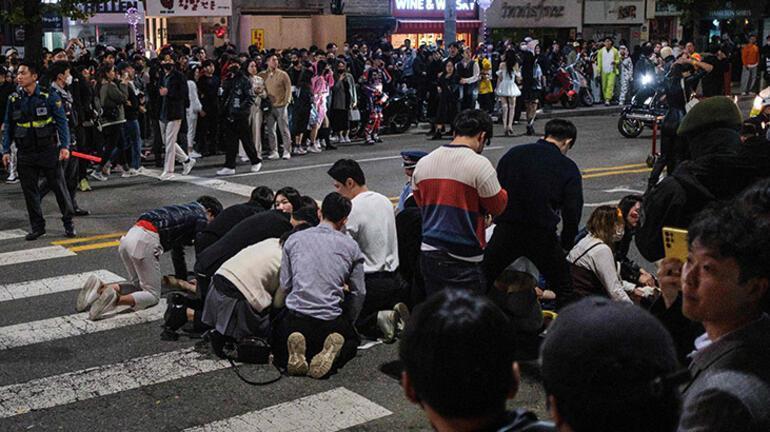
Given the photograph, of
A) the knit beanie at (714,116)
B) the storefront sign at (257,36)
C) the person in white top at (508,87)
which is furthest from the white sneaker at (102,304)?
the storefront sign at (257,36)

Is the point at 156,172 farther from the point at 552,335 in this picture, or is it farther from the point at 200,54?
the point at 552,335

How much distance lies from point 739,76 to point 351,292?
3188 centimetres

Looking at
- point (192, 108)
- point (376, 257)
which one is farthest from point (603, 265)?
point (192, 108)

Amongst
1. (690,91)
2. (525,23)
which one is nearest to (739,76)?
(525,23)

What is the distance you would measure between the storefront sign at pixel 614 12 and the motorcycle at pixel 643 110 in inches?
739

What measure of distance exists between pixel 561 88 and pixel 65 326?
1986 centimetres

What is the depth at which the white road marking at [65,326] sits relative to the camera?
784 cm

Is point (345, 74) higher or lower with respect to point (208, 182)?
higher

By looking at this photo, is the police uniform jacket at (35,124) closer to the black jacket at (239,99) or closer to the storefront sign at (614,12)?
the black jacket at (239,99)

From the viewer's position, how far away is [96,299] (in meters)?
8.41

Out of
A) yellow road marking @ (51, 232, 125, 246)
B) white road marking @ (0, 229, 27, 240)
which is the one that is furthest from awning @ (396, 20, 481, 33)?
yellow road marking @ (51, 232, 125, 246)

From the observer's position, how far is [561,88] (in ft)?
85.7

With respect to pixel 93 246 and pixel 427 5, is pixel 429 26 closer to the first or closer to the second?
pixel 427 5

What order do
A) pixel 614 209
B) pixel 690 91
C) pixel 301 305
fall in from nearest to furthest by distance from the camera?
pixel 301 305, pixel 614 209, pixel 690 91
